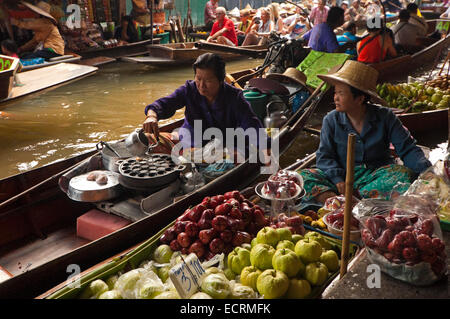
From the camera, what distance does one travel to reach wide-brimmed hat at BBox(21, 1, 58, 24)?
894 cm

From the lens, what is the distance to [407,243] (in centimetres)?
182

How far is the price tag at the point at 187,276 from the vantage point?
66.9 inches

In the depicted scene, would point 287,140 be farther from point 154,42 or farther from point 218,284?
point 154,42

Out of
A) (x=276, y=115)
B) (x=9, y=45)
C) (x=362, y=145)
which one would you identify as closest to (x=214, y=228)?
(x=362, y=145)

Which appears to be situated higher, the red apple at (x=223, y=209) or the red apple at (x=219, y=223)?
the red apple at (x=223, y=209)

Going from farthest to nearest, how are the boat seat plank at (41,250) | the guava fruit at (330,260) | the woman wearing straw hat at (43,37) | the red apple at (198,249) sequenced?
the woman wearing straw hat at (43,37) → the boat seat plank at (41,250) → the red apple at (198,249) → the guava fruit at (330,260)

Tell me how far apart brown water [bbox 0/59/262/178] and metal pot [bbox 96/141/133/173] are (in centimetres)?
243

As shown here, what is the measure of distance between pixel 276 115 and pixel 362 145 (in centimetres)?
195

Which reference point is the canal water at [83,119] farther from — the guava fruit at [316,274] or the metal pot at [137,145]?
the guava fruit at [316,274]

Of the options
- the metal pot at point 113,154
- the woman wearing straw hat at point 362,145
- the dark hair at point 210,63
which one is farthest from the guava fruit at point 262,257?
the dark hair at point 210,63

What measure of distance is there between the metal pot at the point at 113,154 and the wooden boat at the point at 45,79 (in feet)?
8.76

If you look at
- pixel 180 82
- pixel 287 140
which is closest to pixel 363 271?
pixel 287 140

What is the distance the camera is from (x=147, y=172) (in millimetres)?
3020

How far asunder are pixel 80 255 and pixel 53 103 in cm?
671
